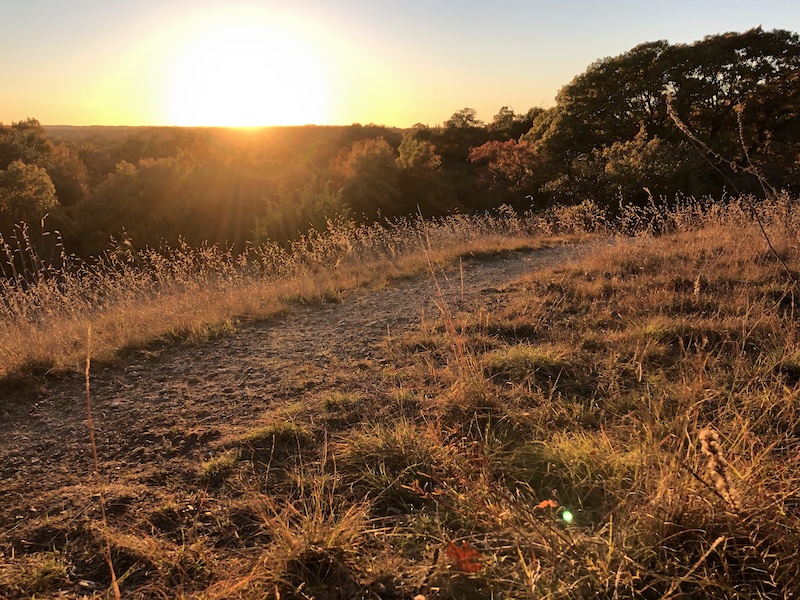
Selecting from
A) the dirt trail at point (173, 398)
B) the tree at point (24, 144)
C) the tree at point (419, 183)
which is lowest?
the dirt trail at point (173, 398)

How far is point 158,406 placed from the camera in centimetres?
285

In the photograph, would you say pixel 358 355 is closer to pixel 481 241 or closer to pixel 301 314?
pixel 301 314

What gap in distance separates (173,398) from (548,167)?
17301mm

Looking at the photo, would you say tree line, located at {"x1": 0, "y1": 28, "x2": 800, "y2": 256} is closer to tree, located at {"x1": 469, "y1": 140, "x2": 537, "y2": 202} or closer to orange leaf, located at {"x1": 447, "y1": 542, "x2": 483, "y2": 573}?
tree, located at {"x1": 469, "y1": 140, "x2": 537, "y2": 202}

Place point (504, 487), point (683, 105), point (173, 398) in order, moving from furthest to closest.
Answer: point (683, 105) < point (173, 398) < point (504, 487)

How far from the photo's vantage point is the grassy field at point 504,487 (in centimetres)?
135

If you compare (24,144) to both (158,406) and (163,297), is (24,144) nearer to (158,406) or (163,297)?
(163,297)

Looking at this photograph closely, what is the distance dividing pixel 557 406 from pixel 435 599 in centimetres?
126

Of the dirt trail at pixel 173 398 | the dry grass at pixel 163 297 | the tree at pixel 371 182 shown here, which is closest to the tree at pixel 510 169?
the tree at pixel 371 182

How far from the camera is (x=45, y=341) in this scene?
12.3 ft

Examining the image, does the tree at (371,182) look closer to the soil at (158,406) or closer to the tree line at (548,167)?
the tree line at (548,167)

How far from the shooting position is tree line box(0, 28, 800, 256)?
44.8 feet

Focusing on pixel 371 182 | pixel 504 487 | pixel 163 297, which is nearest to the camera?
pixel 504 487

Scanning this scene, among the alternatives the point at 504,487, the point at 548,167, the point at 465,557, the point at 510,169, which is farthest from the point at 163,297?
the point at 510,169
